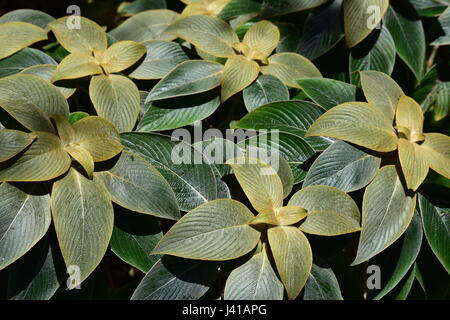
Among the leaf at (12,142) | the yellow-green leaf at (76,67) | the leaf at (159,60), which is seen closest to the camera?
the leaf at (12,142)

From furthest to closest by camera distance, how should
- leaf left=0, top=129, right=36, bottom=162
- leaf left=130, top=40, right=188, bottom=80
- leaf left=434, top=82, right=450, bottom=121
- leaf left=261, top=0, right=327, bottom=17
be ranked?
leaf left=434, top=82, right=450, bottom=121 → leaf left=261, top=0, right=327, bottom=17 → leaf left=130, top=40, right=188, bottom=80 → leaf left=0, top=129, right=36, bottom=162

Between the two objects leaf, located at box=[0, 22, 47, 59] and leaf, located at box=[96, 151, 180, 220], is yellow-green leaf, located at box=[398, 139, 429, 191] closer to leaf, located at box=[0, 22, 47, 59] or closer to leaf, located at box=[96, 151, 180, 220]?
leaf, located at box=[96, 151, 180, 220]

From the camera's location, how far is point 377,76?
1350mm

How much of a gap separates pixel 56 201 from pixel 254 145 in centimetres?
45

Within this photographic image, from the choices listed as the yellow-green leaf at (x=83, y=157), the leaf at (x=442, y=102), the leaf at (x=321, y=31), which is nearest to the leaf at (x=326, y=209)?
the yellow-green leaf at (x=83, y=157)

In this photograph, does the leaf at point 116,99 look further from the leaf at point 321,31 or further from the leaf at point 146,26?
→ the leaf at point 321,31

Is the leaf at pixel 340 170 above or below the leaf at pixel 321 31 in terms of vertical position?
below

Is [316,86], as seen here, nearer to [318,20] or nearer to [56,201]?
[318,20]

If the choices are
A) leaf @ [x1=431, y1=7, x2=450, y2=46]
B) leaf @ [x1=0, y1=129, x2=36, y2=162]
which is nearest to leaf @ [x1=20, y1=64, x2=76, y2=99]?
leaf @ [x1=0, y1=129, x2=36, y2=162]

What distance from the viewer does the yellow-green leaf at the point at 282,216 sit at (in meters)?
1.16

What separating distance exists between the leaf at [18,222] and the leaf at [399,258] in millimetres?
760

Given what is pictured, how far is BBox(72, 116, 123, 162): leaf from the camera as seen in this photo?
121cm

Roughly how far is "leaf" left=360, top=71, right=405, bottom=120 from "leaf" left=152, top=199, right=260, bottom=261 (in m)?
0.41
